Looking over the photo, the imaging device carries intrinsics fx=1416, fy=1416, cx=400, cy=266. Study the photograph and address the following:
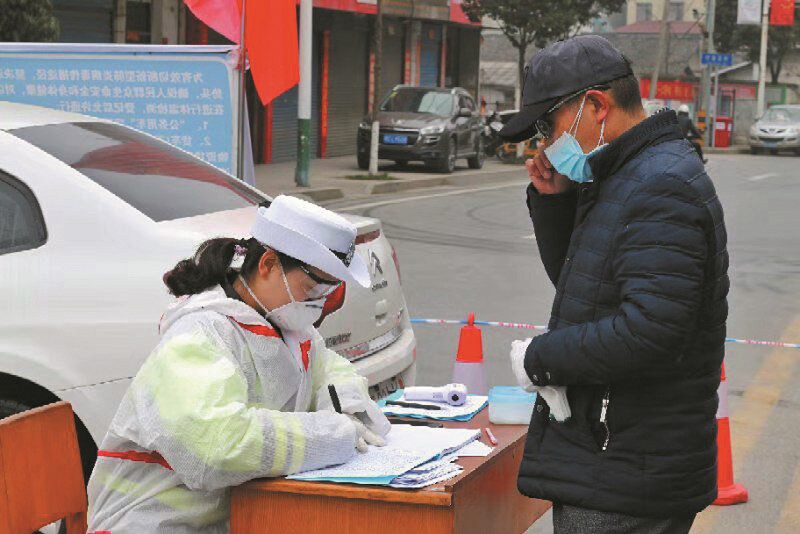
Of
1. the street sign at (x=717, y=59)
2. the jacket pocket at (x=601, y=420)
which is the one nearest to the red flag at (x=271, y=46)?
the jacket pocket at (x=601, y=420)

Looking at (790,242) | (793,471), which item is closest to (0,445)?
(793,471)

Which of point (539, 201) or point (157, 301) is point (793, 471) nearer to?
point (157, 301)

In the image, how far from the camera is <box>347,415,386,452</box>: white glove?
3.48m

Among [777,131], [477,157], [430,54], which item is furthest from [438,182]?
[777,131]

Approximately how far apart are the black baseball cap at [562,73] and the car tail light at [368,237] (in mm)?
2791

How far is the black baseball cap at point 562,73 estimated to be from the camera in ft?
10.2

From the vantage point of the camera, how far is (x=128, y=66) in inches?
389

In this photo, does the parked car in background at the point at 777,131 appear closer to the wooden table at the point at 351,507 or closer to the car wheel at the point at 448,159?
the car wheel at the point at 448,159

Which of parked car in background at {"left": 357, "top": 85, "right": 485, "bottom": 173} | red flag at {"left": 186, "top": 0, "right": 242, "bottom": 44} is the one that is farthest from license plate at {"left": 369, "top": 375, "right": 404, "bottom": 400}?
parked car in background at {"left": 357, "top": 85, "right": 485, "bottom": 173}

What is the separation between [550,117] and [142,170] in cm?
302

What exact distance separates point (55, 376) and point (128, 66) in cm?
525

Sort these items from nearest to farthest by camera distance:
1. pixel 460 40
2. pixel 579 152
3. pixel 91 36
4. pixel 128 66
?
1. pixel 579 152
2. pixel 128 66
3. pixel 91 36
4. pixel 460 40

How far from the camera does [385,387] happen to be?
6.07 meters

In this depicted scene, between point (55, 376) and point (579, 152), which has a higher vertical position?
point (579, 152)
